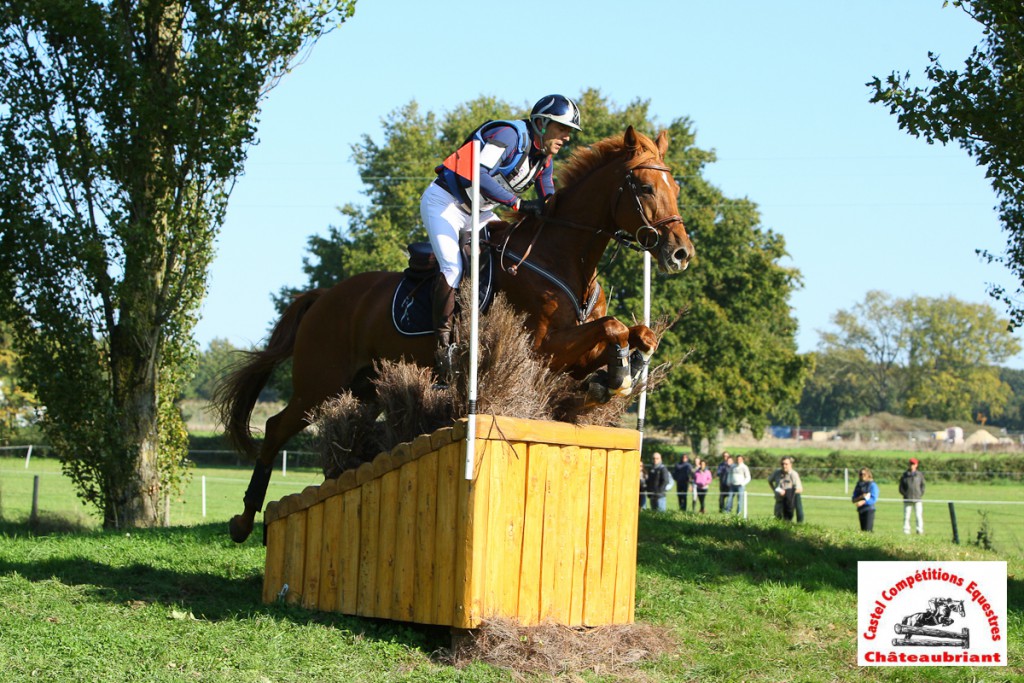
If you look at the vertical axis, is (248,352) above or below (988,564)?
above

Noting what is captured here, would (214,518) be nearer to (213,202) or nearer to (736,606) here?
(213,202)

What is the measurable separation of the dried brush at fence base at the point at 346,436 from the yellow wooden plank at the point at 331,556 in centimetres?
33

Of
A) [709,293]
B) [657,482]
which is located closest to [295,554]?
[657,482]

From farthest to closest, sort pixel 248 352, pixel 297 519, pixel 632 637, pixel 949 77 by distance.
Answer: pixel 949 77, pixel 248 352, pixel 297 519, pixel 632 637

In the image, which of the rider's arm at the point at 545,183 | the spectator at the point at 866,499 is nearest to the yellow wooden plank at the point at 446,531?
the rider's arm at the point at 545,183

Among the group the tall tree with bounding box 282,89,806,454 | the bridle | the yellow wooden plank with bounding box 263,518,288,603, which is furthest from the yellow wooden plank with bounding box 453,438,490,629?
the tall tree with bounding box 282,89,806,454

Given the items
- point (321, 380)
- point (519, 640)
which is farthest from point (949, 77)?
point (519, 640)

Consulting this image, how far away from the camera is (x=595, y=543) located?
638cm

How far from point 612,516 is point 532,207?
203 cm

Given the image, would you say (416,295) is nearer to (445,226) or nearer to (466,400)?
(445,226)

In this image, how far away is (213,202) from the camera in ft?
44.6

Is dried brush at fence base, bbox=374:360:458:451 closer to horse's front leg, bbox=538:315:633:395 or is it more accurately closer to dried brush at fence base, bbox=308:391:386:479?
dried brush at fence base, bbox=308:391:386:479

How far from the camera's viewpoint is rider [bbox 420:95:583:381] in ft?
21.3

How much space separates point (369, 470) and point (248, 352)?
2.77 meters
